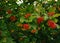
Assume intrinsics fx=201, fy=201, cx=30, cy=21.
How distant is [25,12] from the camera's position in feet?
5.94

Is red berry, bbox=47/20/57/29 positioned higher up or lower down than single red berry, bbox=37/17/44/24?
lower down

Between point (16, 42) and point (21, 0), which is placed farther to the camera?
point (21, 0)

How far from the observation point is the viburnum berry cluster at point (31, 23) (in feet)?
5.69

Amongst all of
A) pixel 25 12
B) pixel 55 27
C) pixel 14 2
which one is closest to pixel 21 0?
pixel 14 2

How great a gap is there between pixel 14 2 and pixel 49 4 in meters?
0.45

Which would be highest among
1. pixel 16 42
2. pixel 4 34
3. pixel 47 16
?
pixel 47 16

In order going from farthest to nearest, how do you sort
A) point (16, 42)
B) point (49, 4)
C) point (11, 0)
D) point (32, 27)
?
point (11, 0)
point (49, 4)
point (16, 42)
point (32, 27)

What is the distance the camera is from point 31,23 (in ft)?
5.73

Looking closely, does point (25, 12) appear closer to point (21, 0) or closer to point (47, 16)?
point (47, 16)

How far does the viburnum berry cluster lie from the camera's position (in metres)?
1.73

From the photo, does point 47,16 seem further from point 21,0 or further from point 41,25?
point 21,0

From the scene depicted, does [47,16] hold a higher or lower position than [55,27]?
higher

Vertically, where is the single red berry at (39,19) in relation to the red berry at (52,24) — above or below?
above

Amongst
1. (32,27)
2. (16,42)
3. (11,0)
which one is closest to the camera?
(32,27)
